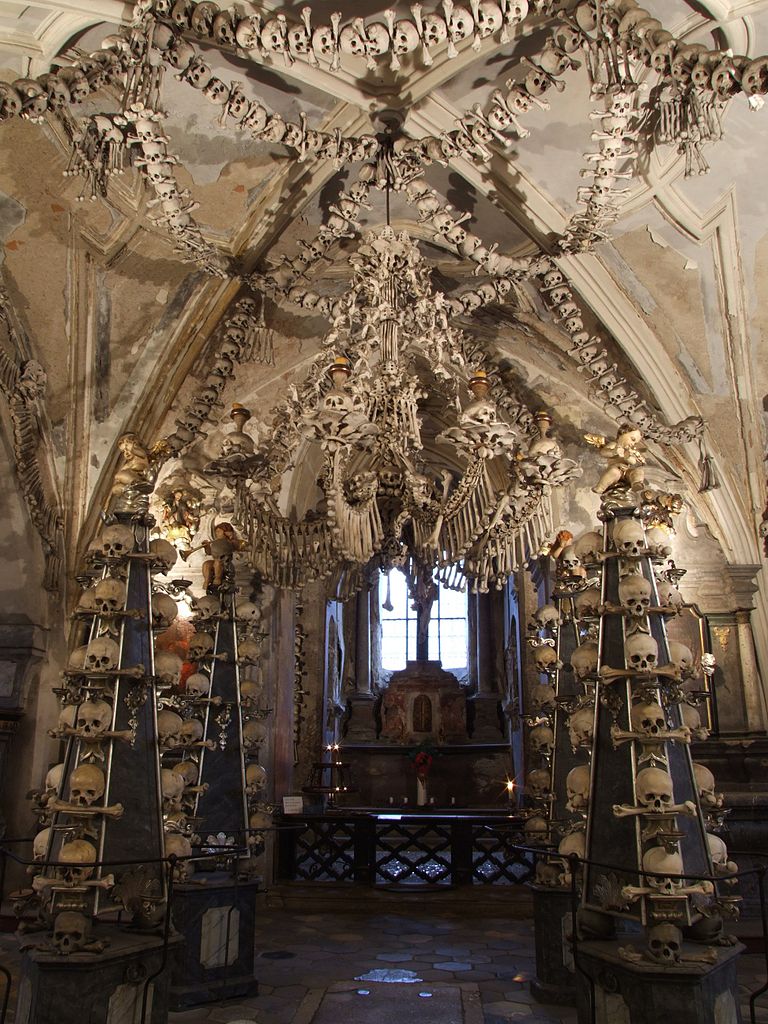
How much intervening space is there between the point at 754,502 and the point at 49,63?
238 inches

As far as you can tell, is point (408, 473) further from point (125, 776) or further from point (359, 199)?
point (125, 776)

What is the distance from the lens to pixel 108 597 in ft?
13.6

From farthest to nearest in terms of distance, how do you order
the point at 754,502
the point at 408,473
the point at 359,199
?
the point at 754,502, the point at 408,473, the point at 359,199

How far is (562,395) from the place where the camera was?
828 cm

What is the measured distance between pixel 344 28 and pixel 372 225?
10.6ft

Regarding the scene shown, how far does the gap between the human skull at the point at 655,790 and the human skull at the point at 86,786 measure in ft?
7.66

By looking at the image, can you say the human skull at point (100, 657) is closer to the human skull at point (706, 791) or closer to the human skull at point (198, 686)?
the human skull at point (198, 686)

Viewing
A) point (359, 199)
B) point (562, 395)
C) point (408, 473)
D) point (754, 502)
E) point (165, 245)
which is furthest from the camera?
point (562, 395)

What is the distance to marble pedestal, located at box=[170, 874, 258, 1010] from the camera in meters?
4.70

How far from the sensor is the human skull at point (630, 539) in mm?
4152

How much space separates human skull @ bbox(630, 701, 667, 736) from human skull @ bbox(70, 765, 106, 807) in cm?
236

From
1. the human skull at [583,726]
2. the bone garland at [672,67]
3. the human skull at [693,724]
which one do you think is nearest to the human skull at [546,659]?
the human skull at [583,726]

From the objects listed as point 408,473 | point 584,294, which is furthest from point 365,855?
point 584,294

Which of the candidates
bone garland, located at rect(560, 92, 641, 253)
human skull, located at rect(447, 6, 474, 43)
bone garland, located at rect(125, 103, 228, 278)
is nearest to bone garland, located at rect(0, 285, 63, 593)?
bone garland, located at rect(125, 103, 228, 278)
